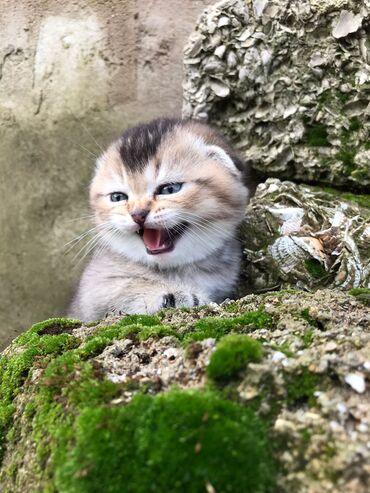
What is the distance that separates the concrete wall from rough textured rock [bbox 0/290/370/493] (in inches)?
75.2

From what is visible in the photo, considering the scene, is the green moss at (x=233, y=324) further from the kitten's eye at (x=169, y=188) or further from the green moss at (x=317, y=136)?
the green moss at (x=317, y=136)

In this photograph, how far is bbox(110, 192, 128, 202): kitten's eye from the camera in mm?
2943

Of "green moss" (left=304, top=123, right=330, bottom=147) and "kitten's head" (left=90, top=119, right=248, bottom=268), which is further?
"green moss" (left=304, top=123, right=330, bottom=147)

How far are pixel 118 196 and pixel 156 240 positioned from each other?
0.36m

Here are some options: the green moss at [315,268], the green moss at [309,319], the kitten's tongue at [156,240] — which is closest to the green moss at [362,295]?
the green moss at [309,319]

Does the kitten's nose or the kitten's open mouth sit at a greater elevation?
the kitten's nose

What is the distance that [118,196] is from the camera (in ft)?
9.74

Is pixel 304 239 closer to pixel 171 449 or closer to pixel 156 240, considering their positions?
pixel 156 240

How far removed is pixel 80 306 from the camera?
3.03 metres

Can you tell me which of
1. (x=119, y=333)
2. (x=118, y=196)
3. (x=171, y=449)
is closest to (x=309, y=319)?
(x=119, y=333)

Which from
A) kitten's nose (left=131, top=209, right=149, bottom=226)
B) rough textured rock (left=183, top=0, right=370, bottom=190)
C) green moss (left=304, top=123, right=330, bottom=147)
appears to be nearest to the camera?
kitten's nose (left=131, top=209, right=149, bottom=226)

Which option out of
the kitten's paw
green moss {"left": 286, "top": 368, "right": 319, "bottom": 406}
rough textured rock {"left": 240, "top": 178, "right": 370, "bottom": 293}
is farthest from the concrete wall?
green moss {"left": 286, "top": 368, "right": 319, "bottom": 406}

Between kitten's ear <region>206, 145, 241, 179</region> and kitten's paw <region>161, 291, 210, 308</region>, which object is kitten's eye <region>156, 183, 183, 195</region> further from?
kitten's paw <region>161, 291, 210, 308</region>

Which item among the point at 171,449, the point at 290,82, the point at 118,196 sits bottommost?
the point at 118,196
